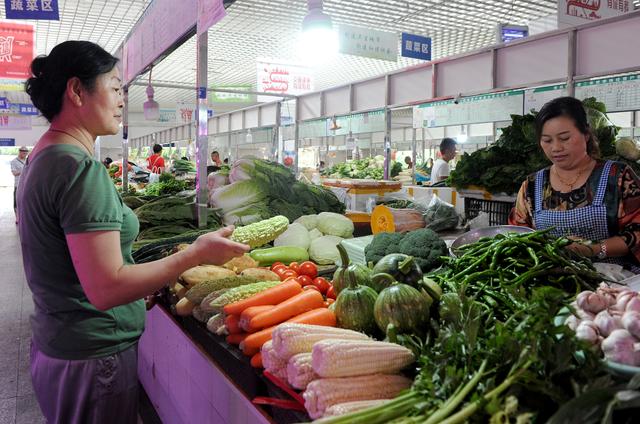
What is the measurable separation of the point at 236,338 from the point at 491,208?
3.30 meters

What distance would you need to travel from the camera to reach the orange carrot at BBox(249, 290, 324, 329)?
1.93 meters

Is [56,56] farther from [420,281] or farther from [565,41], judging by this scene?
[565,41]

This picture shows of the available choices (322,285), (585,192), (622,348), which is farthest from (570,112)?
(622,348)

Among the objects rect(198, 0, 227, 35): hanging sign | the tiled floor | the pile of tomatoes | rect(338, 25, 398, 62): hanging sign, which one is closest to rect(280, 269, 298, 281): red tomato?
the pile of tomatoes

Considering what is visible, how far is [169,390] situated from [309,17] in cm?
509

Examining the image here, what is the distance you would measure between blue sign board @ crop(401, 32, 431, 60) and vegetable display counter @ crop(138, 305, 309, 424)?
8.36 metres

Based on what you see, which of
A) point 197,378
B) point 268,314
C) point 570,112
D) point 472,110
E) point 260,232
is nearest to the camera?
point 268,314

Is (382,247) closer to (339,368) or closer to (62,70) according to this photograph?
(339,368)

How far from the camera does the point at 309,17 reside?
645cm

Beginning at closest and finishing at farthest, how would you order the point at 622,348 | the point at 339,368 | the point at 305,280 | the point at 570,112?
the point at 622,348 < the point at 339,368 < the point at 305,280 < the point at 570,112

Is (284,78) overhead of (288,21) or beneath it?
beneath

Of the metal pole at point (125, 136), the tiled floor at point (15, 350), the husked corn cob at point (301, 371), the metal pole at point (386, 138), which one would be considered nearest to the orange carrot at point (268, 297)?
the husked corn cob at point (301, 371)

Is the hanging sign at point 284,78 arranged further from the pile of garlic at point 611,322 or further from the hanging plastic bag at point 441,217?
the pile of garlic at point 611,322

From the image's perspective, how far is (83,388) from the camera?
166 cm
